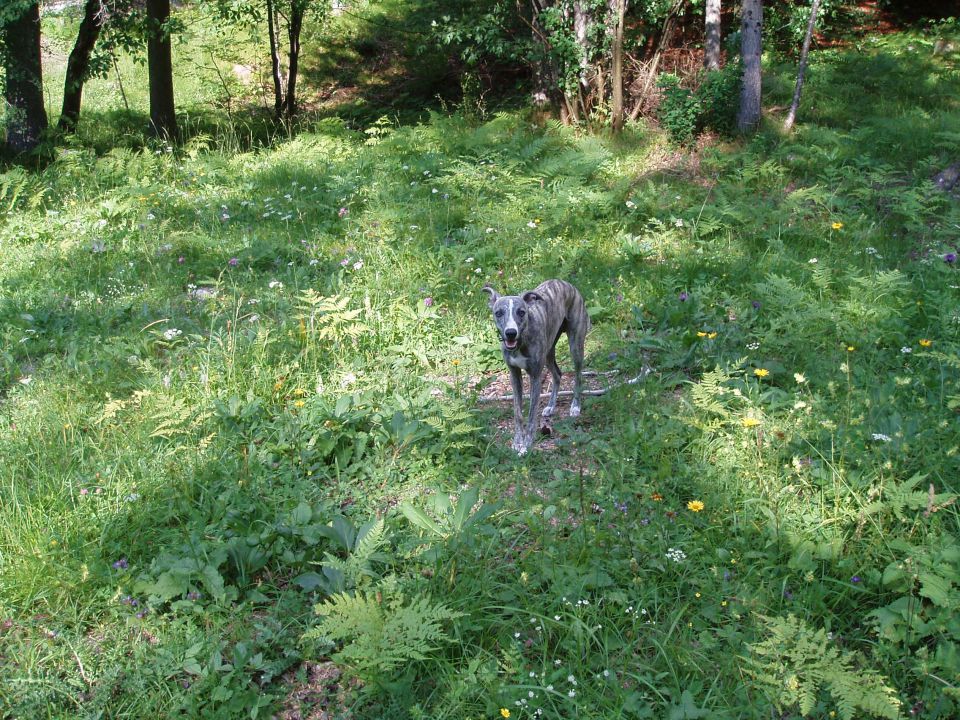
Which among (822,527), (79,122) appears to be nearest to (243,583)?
(822,527)

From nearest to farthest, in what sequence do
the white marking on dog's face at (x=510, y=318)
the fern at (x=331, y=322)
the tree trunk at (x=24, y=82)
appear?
1. the white marking on dog's face at (x=510, y=318)
2. the fern at (x=331, y=322)
3. the tree trunk at (x=24, y=82)

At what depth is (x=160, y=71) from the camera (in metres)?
13.5

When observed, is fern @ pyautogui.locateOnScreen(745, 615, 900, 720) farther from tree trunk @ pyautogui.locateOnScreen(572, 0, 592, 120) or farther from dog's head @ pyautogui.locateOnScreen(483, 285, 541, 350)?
tree trunk @ pyautogui.locateOnScreen(572, 0, 592, 120)

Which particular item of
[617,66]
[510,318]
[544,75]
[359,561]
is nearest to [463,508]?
[359,561]

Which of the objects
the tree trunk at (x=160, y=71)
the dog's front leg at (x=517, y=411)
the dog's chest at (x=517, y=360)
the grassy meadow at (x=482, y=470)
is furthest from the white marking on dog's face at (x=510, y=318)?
the tree trunk at (x=160, y=71)

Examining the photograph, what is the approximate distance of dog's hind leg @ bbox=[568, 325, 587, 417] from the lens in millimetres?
5668

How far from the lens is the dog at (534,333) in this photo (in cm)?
498

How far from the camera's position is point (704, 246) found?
8.10 meters

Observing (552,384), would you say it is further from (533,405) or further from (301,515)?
(301,515)

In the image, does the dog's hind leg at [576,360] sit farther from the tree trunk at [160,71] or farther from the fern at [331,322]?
the tree trunk at [160,71]

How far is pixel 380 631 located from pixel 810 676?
1.87 m

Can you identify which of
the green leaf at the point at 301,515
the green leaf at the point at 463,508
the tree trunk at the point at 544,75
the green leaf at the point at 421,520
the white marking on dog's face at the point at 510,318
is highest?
the tree trunk at the point at 544,75

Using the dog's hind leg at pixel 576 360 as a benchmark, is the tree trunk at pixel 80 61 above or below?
above

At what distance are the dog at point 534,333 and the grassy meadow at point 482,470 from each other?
0.24m
